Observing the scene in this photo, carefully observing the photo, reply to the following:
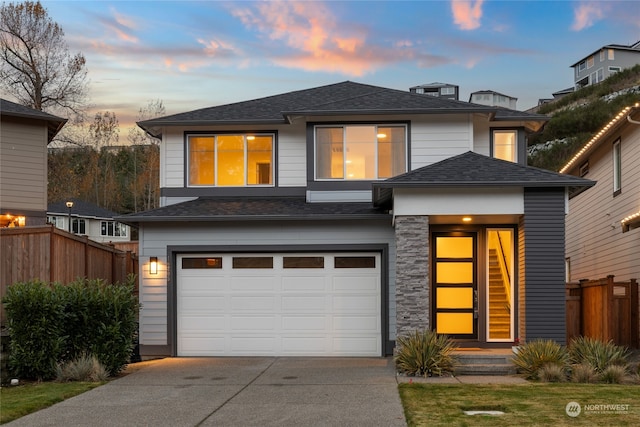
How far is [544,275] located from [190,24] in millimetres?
13236

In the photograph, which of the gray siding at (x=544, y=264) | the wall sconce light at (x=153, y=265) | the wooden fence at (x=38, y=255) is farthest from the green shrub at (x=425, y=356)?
the wooden fence at (x=38, y=255)

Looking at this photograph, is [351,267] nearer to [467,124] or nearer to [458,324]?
[458,324]

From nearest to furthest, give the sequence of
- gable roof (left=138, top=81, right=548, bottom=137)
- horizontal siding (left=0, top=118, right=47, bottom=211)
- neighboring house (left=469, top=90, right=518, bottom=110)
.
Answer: gable roof (left=138, top=81, right=548, bottom=137), horizontal siding (left=0, top=118, right=47, bottom=211), neighboring house (left=469, top=90, right=518, bottom=110)

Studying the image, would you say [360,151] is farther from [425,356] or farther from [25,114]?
[25,114]

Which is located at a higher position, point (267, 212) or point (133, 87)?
point (133, 87)

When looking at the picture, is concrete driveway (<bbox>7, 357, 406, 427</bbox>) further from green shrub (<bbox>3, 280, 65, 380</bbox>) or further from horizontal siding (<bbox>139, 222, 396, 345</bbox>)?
horizontal siding (<bbox>139, 222, 396, 345</bbox>)

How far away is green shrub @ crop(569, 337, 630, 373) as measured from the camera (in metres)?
12.0

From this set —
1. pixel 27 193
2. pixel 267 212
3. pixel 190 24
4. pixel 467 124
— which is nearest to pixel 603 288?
pixel 467 124

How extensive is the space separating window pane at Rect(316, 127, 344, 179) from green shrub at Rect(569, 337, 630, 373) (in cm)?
688

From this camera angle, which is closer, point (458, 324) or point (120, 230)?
point (458, 324)

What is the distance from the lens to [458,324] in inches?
611

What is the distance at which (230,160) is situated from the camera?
18172mm

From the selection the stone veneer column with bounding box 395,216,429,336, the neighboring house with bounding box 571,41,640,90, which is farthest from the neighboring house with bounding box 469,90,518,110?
the stone veneer column with bounding box 395,216,429,336

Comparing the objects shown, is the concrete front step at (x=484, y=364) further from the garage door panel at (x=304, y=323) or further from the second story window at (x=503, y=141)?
the second story window at (x=503, y=141)
